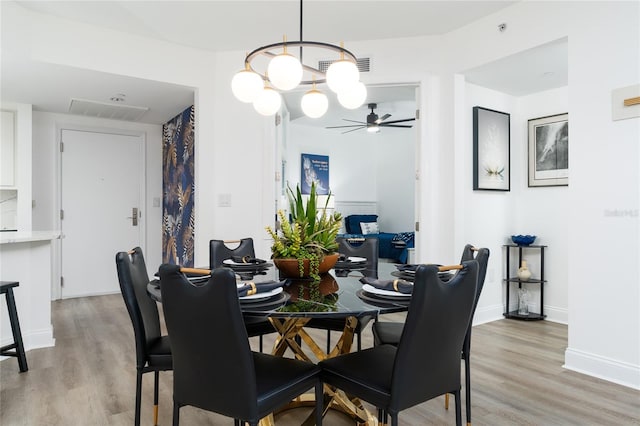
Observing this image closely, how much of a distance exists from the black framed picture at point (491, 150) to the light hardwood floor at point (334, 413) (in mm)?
1443

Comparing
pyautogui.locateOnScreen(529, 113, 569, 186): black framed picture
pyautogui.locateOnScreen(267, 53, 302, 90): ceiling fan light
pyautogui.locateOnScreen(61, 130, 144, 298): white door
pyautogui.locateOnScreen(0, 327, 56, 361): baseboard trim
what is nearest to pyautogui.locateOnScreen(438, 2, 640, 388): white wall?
pyautogui.locateOnScreen(529, 113, 569, 186): black framed picture

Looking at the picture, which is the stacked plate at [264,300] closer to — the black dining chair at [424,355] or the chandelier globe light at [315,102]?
the black dining chair at [424,355]

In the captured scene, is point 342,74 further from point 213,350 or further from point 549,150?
point 549,150

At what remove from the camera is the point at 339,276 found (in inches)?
83.7

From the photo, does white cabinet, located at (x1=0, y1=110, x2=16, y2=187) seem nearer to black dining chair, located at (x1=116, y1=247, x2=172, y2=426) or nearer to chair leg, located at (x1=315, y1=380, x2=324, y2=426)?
black dining chair, located at (x1=116, y1=247, x2=172, y2=426)

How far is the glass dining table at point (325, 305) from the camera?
138cm

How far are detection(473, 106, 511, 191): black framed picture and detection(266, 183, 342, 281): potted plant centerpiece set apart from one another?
7.64 feet

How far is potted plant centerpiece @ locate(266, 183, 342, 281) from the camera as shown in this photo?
1.93 metres

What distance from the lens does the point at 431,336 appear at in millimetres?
1403

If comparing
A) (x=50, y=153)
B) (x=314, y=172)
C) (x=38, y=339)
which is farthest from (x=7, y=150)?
(x=314, y=172)

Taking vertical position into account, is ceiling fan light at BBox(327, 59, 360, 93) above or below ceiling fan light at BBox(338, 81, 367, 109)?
above

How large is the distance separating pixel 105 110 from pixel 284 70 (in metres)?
3.70

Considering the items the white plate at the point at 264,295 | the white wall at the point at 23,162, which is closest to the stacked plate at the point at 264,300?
the white plate at the point at 264,295

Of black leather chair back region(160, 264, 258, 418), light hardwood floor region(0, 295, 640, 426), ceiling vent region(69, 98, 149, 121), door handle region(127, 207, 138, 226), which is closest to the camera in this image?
black leather chair back region(160, 264, 258, 418)
